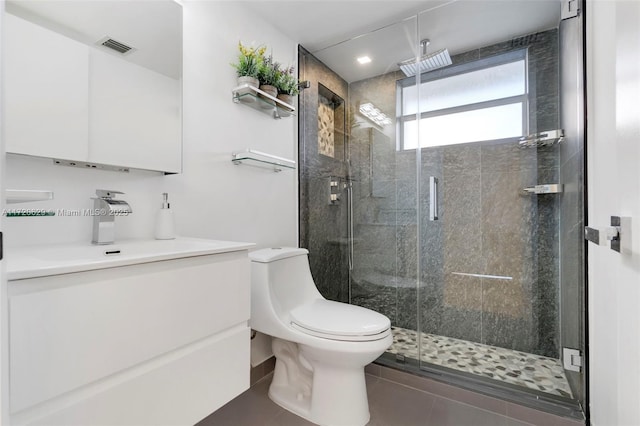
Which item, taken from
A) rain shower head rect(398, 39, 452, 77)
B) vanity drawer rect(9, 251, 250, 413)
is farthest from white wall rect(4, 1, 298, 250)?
rain shower head rect(398, 39, 452, 77)

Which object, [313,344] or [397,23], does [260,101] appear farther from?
[313,344]

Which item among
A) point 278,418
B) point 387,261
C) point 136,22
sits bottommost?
point 278,418

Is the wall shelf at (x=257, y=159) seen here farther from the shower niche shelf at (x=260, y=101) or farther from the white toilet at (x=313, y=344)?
the white toilet at (x=313, y=344)

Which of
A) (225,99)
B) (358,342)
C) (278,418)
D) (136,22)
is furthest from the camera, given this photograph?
(225,99)

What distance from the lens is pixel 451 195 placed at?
233cm

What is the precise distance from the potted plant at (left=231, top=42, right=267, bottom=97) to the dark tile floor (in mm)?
1701

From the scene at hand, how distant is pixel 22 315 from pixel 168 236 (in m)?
0.69

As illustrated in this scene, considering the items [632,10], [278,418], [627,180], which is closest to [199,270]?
[278,418]

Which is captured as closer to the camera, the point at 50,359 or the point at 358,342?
the point at 50,359

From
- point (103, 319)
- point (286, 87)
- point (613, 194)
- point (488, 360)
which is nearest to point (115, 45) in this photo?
point (286, 87)

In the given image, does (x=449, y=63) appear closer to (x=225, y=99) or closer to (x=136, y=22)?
(x=225, y=99)

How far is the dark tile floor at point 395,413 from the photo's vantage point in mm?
1457

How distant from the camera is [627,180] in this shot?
0.77m

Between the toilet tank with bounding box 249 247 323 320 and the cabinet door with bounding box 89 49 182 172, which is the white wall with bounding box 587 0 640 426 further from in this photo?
the cabinet door with bounding box 89 49 182 172
